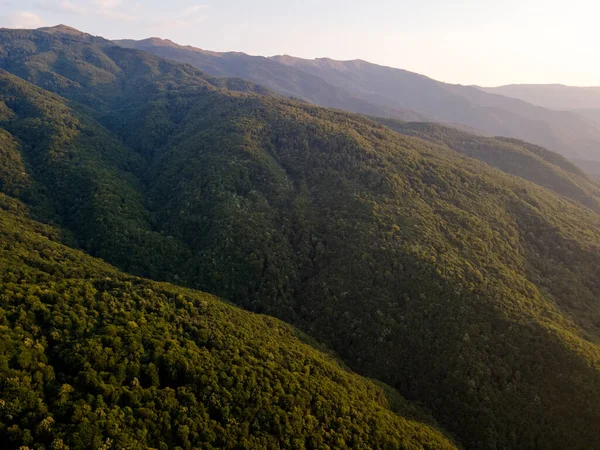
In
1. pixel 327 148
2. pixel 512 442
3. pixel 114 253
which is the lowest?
pixel 512 442

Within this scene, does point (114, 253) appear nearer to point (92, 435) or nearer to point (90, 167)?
point (90, 167)

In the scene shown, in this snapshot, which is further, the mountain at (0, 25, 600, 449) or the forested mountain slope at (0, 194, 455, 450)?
the mountain at (0, 25, 600, 449)

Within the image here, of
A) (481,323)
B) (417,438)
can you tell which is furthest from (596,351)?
(417,438)

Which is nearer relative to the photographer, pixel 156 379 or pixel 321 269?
pixel 156 379

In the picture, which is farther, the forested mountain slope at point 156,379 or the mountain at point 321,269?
the mountain at point 321,269
